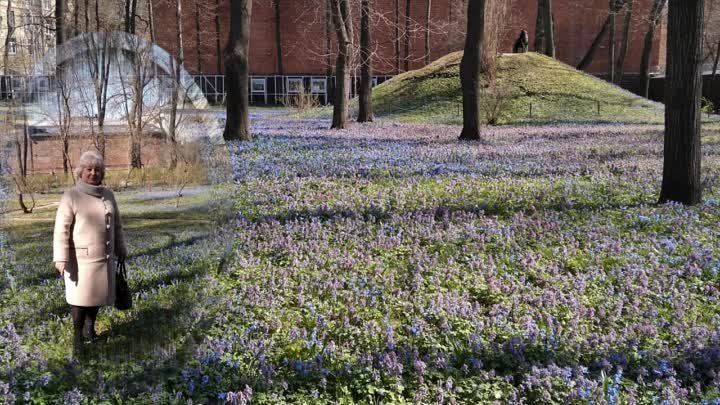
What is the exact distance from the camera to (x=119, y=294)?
7.74 feet

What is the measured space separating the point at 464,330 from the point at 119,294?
291 centimetres

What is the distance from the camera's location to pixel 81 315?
2.33m

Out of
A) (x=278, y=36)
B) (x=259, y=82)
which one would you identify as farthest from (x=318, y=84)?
(x=278, y=36)

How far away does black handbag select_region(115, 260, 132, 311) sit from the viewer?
2340 mm

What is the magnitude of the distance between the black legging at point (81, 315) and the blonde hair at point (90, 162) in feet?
1.44

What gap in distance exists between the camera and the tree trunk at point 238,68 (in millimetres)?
9016

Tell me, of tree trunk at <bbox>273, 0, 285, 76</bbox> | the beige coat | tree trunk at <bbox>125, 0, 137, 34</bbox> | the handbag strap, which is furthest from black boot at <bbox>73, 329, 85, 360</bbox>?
tree trunk at <bbox>273, 0, 285, 76</bbox>

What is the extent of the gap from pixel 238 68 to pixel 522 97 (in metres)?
25.1

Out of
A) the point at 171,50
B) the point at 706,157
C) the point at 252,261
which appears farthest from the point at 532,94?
the point at 171,50

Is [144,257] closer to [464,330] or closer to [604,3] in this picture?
[464,330]

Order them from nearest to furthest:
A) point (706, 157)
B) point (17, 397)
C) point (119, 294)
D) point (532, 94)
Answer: point (119, 294) < point (17, 397) < point (706, 157) < point (532, 94)

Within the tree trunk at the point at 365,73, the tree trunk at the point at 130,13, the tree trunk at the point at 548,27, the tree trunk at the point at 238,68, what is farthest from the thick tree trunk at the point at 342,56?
the tree trunk at the point at 130,13

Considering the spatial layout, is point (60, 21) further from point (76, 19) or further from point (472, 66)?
point (472, 66)

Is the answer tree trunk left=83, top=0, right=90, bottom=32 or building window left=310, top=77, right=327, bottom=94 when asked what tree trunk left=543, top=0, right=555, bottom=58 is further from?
tree trunk left=83, top=0, right=90, bottom=32
